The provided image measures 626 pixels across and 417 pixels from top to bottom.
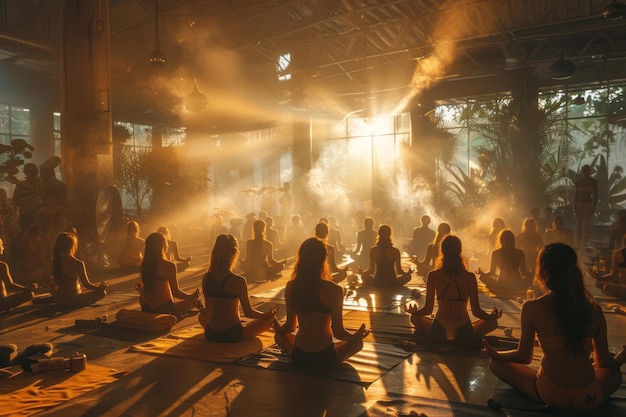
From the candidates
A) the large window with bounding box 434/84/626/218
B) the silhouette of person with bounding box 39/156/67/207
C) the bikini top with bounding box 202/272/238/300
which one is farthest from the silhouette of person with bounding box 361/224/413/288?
the large window with bounding box 434/84/626/218

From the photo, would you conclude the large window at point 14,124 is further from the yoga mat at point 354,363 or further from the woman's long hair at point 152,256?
the yoga mat at point 354,363

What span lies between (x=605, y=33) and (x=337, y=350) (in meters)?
14.3

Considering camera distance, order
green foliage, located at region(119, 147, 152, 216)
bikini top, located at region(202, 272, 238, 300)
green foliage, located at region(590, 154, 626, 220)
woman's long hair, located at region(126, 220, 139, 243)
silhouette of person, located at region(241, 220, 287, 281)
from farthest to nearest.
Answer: green foliage, located at region(119, 147, 152, 216), green foliage, located at region(590, 154, 626, 220), woman's long hair, located at region(126, 220, 139, 243), silhouette of person, located at region(241, 220, 287, 281), bikini top, located at region(202, 272, 238, 300)

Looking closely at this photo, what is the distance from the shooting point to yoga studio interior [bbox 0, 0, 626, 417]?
16.2ft

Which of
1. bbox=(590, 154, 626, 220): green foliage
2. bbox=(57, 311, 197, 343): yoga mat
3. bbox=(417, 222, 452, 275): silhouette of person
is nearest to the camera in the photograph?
bbox=(57, 311, 197, 343): yoga mat

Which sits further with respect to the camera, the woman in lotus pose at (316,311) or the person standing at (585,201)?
the person standing at (585,201)

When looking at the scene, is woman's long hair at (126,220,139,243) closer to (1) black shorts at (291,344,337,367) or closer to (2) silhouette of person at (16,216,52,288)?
(2) silhouette of person at (16,216,52,288)

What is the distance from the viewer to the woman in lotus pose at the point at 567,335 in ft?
12.6

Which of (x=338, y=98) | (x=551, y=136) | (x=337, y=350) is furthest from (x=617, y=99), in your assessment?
(x=337, y=350)

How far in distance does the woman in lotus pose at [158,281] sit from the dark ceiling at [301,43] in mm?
7999

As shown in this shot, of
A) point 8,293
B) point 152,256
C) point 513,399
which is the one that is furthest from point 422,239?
point 513,399

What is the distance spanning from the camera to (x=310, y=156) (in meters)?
22.4

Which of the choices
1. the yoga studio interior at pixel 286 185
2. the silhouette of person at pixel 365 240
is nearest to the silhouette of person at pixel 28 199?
the yoga studio interior at pixel 286 185

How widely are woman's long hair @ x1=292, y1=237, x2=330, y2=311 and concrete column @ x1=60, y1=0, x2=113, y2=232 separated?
9.47m
